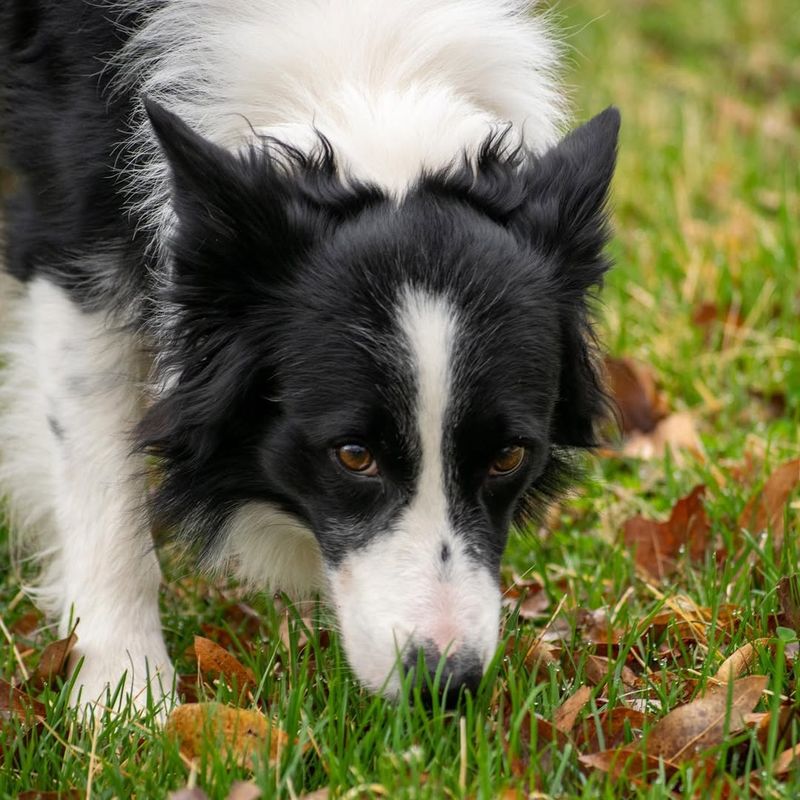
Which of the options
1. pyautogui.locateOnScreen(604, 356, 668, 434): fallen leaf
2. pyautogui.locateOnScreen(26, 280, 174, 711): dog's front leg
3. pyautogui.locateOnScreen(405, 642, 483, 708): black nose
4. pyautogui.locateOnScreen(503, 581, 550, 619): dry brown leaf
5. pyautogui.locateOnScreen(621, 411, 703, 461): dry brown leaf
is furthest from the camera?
pyautogui.locateOnScreen(604, 356, 668, 434): fallen leaf

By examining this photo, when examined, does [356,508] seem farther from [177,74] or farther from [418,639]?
[177,74]

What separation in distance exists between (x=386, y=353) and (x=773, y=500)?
1.87 m

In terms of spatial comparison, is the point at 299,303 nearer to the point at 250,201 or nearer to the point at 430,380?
the point at 250,201

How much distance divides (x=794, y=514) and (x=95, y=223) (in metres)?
2.32

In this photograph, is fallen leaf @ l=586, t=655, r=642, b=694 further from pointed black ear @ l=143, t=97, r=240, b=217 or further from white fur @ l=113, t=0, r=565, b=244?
pointed black ear @ l=143, t=97, r=240, b=217

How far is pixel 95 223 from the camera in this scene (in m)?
3.55

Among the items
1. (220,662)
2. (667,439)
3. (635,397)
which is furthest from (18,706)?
(635,397)

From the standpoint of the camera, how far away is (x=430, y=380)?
2.84 metres

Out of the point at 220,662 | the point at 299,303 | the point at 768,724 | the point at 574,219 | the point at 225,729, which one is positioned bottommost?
the point at 220,662

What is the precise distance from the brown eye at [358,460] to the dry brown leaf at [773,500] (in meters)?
1.67

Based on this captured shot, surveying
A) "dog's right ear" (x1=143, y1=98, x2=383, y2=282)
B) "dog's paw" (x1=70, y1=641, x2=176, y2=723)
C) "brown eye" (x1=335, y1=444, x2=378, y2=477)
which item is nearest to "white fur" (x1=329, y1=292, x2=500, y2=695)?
"brown eye" (x1=335, y1=444, x2=378, y2=477)

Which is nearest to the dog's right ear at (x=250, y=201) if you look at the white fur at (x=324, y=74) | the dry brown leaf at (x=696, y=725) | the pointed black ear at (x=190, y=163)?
the pointed black ear at (x=190, y=163)

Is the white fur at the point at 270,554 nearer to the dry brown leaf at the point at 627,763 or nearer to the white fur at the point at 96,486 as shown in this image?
the white fur at the point at 96,486

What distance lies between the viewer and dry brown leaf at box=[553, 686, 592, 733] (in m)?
2.96
